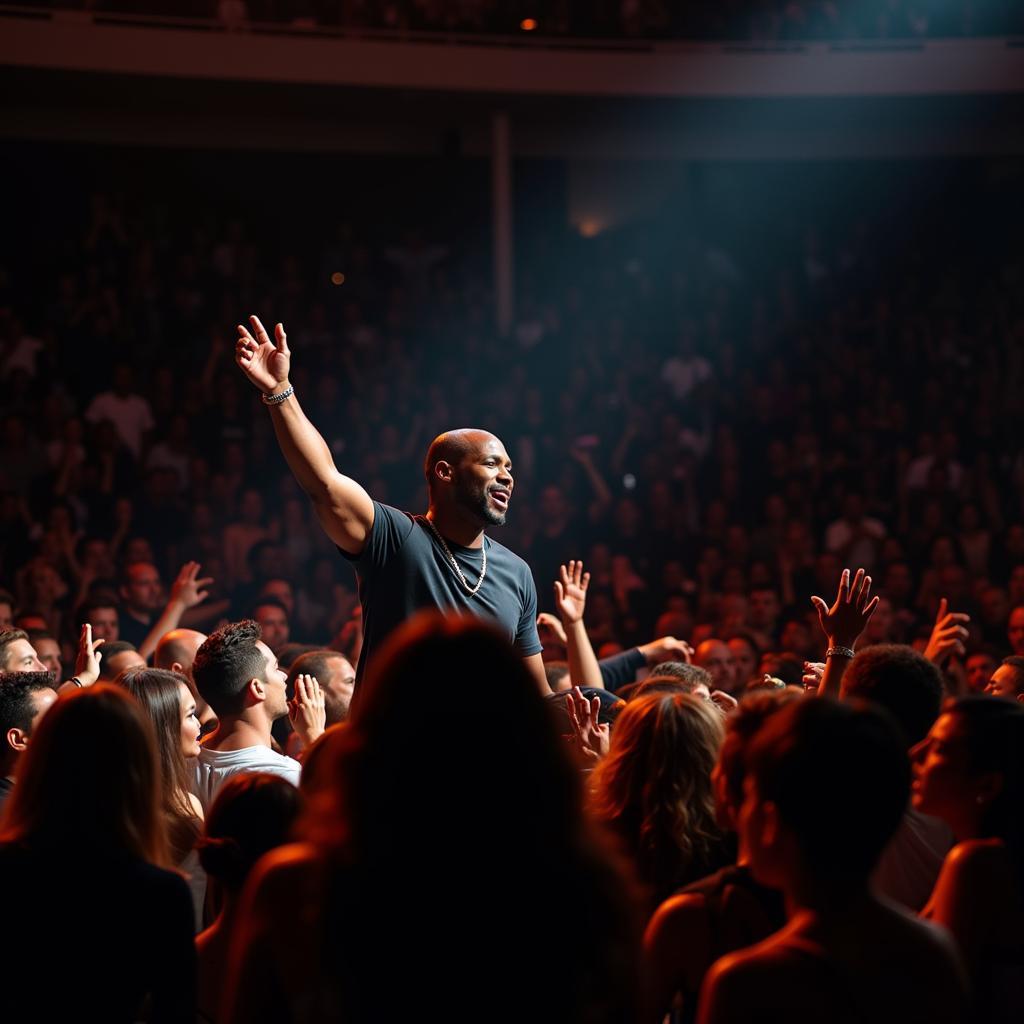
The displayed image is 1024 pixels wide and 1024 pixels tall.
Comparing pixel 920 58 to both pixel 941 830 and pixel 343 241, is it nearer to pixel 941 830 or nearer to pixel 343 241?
pixel 343 241

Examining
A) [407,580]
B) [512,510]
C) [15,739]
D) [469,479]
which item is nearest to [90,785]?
[15,739]

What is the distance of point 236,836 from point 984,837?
4.06ft

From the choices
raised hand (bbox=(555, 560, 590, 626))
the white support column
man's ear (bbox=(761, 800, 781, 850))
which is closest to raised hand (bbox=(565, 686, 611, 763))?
raised hand (bbox=(555, 560, 590, 626))

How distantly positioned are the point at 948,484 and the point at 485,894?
882 centimetres

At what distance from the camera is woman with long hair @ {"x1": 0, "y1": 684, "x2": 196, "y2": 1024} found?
5.93ft

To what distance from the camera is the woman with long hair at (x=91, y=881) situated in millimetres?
1808

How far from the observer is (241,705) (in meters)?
3.50

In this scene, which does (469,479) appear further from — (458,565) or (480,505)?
(458,565)

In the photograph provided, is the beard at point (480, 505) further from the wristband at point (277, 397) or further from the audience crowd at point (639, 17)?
the audience crowd at point (639, 17)

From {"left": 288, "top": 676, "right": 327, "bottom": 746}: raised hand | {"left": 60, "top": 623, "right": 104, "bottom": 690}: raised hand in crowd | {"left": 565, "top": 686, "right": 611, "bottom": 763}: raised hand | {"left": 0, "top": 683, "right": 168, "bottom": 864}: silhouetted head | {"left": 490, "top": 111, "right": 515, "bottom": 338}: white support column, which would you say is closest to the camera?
{"left": 0, "top": 683, "right": 168, "bottom": 864}: silhouetted head

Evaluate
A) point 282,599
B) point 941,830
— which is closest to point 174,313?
point 282,599

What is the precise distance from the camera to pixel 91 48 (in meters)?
10.9

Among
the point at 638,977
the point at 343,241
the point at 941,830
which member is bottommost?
the point at 941,830

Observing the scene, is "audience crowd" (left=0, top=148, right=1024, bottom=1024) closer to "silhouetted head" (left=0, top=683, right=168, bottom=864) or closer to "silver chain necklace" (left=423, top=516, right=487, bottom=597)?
"silhouetted head" (left=0, top=683, right=168, bottom=864)
